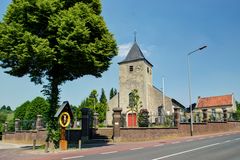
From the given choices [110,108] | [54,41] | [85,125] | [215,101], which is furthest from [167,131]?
[215,101]

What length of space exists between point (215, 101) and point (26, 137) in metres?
56.1

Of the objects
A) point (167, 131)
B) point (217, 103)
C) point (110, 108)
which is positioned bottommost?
point (167, 131)

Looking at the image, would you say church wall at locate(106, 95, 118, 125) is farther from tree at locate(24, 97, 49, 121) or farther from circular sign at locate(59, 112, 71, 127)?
circular sign at locate(59, 112, 71, 127)

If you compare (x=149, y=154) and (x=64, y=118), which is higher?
(x=64, y=118)

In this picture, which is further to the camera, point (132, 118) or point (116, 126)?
point (132, 118)

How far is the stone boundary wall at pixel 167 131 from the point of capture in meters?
25.6

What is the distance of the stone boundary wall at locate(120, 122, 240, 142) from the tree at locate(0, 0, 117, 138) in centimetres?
798

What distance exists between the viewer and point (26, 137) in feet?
107

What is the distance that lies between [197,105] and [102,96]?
32912 millimetres

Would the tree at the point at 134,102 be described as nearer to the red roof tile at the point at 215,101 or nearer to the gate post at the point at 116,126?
the gate post at the point at 116,126

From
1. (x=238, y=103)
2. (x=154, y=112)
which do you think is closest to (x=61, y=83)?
→ (x=154, y=112)

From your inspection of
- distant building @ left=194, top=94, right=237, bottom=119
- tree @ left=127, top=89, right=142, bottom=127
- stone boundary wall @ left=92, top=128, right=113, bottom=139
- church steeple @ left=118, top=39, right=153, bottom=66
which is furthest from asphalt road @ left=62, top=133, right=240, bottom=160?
distant building @ left=194, top=94, right=237, bottom=119

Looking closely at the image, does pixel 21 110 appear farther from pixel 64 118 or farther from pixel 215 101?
pixel 64 118

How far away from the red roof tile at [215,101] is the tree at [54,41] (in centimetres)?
6061
